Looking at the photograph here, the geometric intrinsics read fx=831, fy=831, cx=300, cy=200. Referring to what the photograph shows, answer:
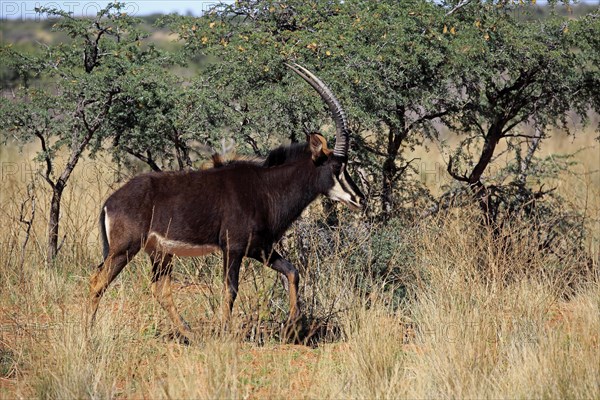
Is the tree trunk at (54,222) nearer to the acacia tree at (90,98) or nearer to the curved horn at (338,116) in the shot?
the acacia tree at (90,98)

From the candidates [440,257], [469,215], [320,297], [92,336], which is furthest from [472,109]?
[92,336]

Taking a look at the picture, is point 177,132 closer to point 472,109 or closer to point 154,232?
point 154,232

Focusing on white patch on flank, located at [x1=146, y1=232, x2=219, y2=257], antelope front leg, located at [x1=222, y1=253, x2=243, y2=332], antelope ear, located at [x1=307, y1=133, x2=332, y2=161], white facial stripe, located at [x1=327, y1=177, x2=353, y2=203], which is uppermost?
antelope ear, located at [x1=307, y1=133, x2=332, y2=161]

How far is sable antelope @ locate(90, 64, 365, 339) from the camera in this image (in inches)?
290

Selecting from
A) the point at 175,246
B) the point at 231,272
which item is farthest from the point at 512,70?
the point at 175,246

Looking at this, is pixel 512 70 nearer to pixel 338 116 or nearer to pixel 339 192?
pixel 338 116

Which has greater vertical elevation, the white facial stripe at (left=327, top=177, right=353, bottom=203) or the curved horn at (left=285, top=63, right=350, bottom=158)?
the curved horn at (left=285, top=63, right=350, bottom=158)

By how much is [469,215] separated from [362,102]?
5.77 feet

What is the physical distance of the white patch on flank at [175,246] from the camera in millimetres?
7508

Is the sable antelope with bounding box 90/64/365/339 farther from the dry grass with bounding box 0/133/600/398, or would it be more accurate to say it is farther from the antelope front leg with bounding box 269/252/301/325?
the dry grass with bounding box 0/133/600/398

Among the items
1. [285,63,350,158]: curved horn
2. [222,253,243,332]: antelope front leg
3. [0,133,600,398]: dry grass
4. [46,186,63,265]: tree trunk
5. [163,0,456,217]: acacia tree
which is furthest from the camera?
[46,186,63,265]: tree trunk

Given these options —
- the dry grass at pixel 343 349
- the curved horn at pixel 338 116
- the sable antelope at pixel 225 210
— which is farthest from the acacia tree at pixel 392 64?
the dry grass at pixel 343 349

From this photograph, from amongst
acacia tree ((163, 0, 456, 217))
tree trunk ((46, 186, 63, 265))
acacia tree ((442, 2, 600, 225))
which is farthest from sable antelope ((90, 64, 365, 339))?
acacia tree ((442, 2, 600, 225))

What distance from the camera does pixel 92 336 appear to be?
646 cm
